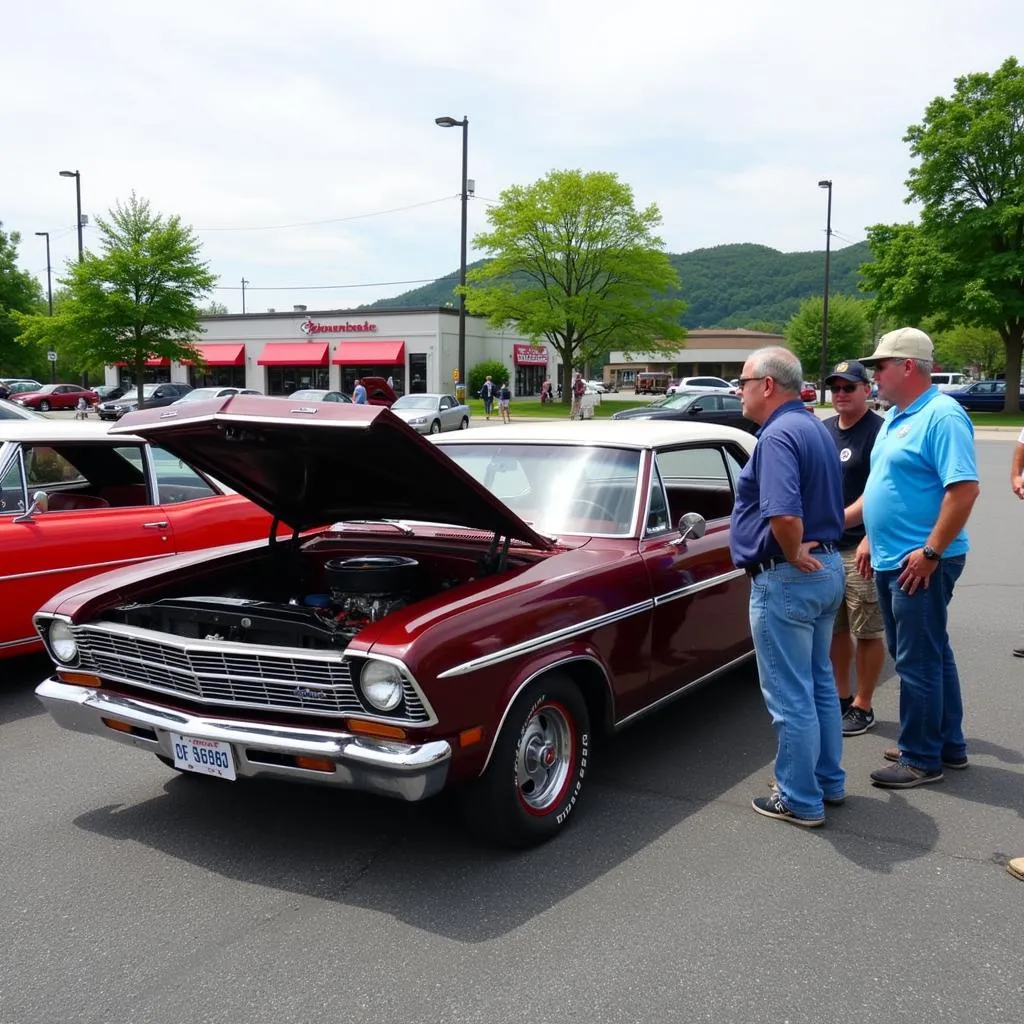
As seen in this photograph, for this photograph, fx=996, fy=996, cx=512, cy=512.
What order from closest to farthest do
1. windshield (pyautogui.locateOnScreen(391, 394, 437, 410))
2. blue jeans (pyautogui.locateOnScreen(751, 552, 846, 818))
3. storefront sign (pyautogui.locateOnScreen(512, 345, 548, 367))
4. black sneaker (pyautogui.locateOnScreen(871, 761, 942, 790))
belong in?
blue jeans (pyautogui.locateOnScreen(751, 552, 846, 818)), black sneaker (pyautogui.locateOnScreen(871, 761, 942, 790)), windshield (pyautogui.locateOnScreen(391, 394, 437, 410)), storefront sign (pyautogui.locateOnScreen(512, 345, 548, 367))

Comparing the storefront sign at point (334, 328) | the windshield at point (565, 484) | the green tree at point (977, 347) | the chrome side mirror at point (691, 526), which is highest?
the green tree at point (977, 347)

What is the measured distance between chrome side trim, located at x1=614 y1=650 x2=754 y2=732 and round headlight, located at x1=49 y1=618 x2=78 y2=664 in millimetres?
2211

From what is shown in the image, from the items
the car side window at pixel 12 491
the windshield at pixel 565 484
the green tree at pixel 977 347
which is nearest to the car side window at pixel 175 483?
the car side window at pixel 12 491

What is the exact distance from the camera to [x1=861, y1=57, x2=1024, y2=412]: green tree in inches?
1547

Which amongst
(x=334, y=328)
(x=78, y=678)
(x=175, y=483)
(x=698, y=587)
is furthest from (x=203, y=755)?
(x=334, y=328)

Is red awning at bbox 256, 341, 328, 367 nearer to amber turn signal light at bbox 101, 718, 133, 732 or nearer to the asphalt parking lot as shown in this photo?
the asphalt parking lot

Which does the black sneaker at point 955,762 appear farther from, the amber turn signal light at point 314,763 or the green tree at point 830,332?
the green tree at point 830,332

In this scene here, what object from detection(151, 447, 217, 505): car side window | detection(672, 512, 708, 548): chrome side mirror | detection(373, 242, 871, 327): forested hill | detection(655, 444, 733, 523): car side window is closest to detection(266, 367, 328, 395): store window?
detection(151, 447, 217, 505): car side window

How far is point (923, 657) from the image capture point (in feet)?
13.8

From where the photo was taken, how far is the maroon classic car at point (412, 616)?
3.32 metres

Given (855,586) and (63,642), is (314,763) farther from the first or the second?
(855,586)

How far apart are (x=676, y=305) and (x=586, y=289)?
166 inches

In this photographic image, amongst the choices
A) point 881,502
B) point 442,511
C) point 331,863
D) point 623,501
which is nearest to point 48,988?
point 331,863

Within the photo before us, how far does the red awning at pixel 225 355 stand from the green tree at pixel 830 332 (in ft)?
154
